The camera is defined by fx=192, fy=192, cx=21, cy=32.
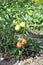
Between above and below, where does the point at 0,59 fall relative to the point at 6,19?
below

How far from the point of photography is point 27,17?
19.7 feet

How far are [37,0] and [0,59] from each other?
264 centimetres

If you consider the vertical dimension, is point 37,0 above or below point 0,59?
above

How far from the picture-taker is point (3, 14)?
397 cm

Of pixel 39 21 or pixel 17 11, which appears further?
pixel 39 21

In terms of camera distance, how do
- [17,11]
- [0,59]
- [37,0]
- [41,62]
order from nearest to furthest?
1. [37,0]
2. [41,62]
3. [0,59]
4. [17,11]

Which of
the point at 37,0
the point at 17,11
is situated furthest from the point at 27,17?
the point at 37,0

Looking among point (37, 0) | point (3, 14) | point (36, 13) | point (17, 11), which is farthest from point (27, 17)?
point (37, 0)

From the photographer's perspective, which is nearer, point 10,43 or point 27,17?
point 10,43

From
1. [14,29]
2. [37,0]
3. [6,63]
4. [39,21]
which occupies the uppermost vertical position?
[37,0]

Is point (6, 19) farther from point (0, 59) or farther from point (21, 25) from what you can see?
point (0, 59)

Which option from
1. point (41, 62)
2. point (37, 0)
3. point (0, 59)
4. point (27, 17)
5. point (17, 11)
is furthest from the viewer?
point (27, 17)

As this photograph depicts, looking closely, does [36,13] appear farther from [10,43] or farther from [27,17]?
[10,43]

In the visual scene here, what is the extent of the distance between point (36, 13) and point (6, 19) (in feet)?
8.71
